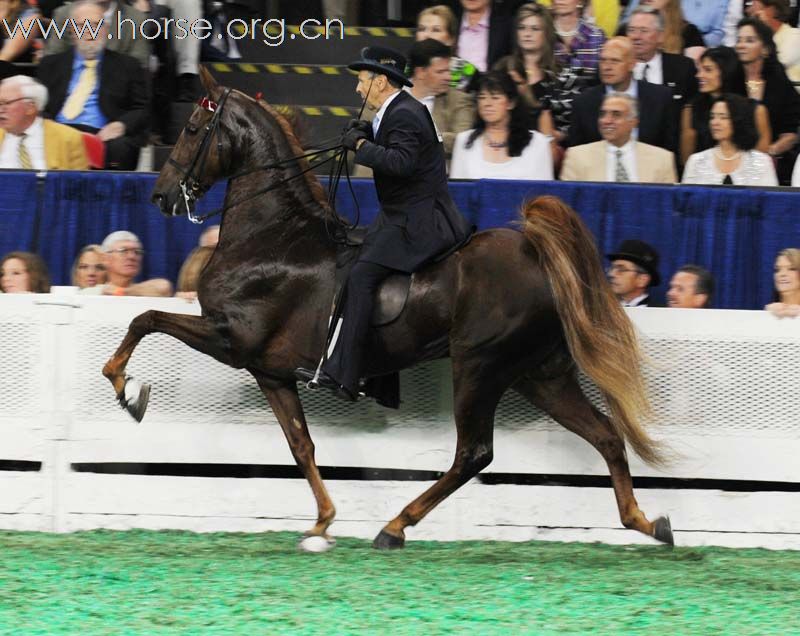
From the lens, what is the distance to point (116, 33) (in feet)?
33.3

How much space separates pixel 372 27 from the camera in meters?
12.2

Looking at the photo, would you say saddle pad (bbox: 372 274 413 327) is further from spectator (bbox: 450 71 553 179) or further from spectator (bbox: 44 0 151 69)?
spectator (bbox: 44 0 151 69)

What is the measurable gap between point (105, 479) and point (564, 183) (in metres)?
3.01

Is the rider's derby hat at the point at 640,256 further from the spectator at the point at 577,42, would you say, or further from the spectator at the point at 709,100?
the spectator at the point at 577,42

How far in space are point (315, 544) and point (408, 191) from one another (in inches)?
68.8

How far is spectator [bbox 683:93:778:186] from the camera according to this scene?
8.80 m

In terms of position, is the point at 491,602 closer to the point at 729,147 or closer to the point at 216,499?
the point at 216,499

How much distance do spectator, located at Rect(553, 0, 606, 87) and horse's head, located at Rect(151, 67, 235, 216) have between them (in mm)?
3304

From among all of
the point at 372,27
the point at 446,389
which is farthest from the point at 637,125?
the point at 372,27

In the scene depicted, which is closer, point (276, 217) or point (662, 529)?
point (662, 529)

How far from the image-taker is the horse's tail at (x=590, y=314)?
22.4 ft

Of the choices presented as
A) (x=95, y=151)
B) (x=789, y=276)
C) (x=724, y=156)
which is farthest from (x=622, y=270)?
(x=95, y=151)

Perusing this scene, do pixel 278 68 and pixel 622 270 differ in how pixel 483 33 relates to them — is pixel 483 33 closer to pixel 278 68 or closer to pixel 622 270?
pixel 278 68

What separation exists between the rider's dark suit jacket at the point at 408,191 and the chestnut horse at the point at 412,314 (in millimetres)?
147
